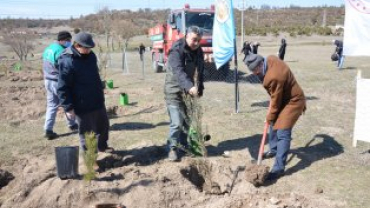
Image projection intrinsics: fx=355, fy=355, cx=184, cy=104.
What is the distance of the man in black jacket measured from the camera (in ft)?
14.6

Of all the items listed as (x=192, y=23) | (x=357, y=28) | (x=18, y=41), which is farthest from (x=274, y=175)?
(x=18, y=41)

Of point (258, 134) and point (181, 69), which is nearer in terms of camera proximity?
point (181, 69)

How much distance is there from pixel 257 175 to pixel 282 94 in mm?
1009

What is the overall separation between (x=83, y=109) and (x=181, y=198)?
67.7 inches

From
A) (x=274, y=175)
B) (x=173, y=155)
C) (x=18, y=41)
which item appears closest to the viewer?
(x=274, y=175)

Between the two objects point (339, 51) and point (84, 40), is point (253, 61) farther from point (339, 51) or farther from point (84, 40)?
point (339, 51)

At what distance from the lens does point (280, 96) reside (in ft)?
13.7

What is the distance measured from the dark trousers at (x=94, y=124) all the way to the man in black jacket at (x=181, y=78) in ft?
3.05

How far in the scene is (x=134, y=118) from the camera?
762 cm

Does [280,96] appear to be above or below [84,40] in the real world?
below

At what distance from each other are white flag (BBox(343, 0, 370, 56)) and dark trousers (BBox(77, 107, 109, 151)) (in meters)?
3.76

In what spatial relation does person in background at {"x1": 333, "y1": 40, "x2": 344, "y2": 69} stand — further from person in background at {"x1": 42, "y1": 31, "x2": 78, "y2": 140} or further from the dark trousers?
the dark trousers

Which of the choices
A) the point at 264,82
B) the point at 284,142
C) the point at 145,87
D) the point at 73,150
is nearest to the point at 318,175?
the point at 284,142

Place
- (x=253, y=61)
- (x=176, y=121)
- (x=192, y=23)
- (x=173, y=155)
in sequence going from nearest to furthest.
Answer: (x=253, y=61) → (x=176, y=121) → (x=173, y=155) → (x=192, y=23)
